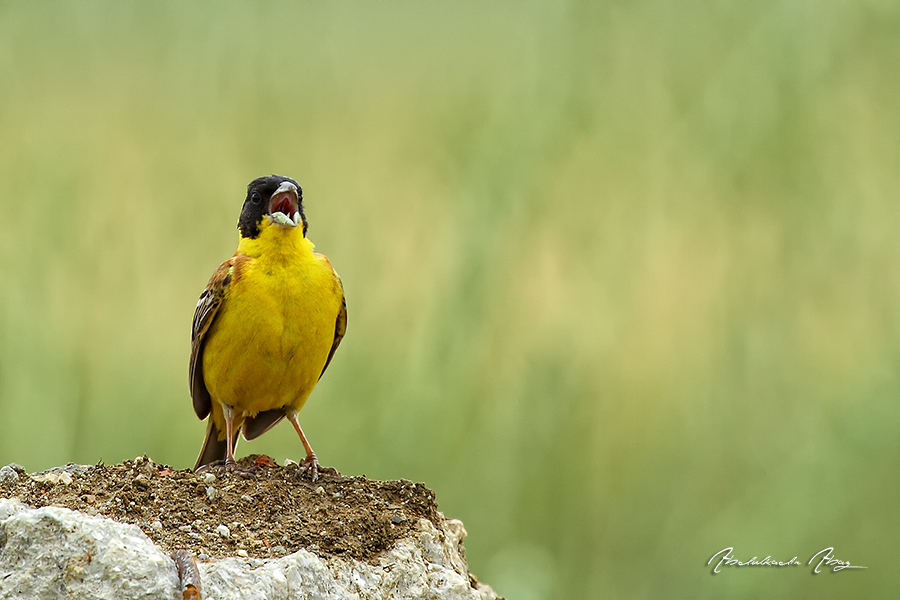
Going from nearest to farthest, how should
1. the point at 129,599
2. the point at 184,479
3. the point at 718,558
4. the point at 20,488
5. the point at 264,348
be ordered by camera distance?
the point at 129,599 → the point at 20,488 → the point at 184,479 → the point at 264,348 → the point at 718,558

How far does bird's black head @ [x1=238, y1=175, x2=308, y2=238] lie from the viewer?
497 cm

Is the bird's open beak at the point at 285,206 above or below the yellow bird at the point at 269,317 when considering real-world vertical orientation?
above

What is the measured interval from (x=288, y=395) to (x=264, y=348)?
1.18 ft

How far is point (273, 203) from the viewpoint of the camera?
16.5 ft

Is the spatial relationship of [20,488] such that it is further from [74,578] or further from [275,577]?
[275,577]

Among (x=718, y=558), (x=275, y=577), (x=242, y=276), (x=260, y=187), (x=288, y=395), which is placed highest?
(x=260, y=187)

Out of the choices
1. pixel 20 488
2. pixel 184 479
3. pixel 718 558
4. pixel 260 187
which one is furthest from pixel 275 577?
pixel 718 558

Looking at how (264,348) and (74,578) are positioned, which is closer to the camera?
(74,578)

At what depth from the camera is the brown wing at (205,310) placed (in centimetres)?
493

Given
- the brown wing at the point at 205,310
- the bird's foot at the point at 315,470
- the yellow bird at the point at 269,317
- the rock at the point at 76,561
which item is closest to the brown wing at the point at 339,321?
the yellow bird at the point at 269,317

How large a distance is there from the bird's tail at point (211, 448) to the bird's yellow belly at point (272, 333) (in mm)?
657

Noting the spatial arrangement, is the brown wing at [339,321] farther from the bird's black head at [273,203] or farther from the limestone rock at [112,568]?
the limestone rock at [112,568]

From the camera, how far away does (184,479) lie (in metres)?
3.58

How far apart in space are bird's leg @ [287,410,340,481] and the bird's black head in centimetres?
98
